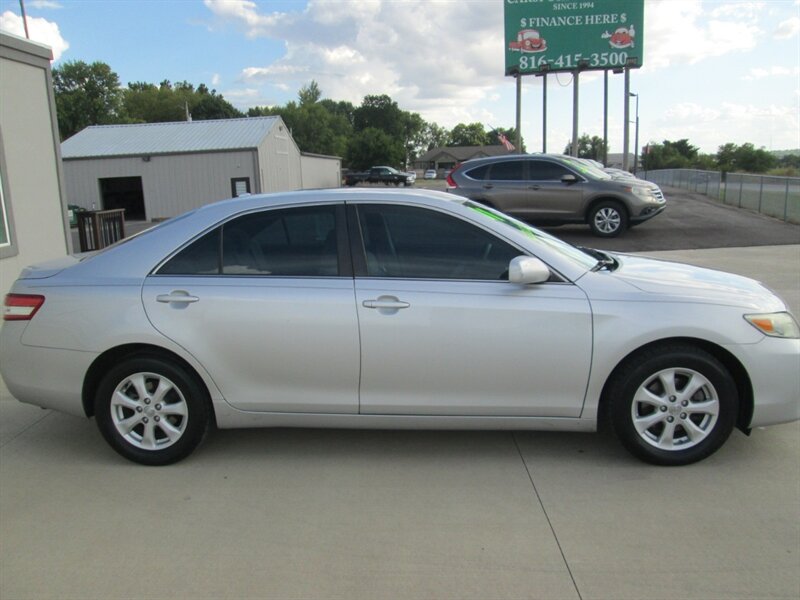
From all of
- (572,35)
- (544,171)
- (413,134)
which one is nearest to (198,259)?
(544,171)

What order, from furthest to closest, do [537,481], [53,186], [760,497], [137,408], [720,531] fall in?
[53,186], [137,408], [537,481], [760,497], [720,531]

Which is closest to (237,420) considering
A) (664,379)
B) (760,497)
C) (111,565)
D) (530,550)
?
(111,565)

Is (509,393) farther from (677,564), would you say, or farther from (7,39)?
(7,39)

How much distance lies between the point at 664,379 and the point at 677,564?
3.63 feet

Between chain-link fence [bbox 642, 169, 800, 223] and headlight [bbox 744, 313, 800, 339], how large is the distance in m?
14.7

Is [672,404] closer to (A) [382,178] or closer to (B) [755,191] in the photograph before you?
(B) [755,191]

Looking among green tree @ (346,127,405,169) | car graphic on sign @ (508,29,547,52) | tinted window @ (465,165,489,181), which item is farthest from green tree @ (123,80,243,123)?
tinted window @ (465,165,489,181)

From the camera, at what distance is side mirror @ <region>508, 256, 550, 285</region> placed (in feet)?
12.3

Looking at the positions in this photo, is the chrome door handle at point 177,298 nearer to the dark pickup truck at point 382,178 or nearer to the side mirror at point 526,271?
the side mirror at point 526,271

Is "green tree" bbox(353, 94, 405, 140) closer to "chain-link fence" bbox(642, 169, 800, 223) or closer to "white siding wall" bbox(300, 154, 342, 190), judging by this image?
"white siding wall" bbox(300, 154, 342, 190)

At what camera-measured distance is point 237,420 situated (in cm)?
407

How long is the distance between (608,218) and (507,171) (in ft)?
7.89

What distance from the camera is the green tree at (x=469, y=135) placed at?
495ft

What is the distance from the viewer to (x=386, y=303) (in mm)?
3850
